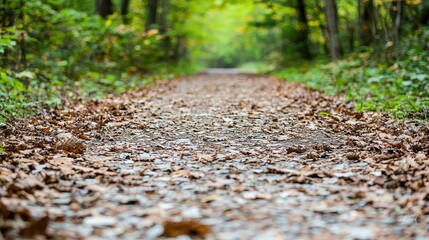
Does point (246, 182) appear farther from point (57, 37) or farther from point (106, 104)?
point (57, 37)

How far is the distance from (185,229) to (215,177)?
3.93 ft

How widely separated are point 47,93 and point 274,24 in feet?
49.1

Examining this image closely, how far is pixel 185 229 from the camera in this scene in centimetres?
262

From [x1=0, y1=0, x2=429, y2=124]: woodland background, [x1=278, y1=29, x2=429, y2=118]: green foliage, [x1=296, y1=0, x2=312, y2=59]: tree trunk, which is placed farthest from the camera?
[x1=296, y1=0, x2=312, y2=59]: tree trunk

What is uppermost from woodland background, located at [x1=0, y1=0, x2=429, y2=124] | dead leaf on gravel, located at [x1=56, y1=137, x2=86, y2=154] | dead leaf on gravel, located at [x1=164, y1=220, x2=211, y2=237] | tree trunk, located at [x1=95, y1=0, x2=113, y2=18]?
tree trunk, located at [x1=95, y1=0, x2=113, y2=18]

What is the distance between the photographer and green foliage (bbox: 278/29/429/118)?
23.0 feet

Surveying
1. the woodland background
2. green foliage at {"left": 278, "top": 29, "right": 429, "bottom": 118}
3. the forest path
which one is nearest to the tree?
the woodland background

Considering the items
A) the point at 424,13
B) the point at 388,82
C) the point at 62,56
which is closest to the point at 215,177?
the point at 388,82

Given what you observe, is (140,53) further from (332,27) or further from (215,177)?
(215,177)

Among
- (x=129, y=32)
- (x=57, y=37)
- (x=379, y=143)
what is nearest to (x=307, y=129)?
(x=379, y=143)

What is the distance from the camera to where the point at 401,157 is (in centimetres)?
427

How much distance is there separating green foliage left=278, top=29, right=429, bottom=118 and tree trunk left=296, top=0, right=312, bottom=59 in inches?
303

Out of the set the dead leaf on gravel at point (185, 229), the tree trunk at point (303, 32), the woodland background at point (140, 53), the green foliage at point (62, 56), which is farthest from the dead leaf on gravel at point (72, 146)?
the tree trunk at point (303, 32)

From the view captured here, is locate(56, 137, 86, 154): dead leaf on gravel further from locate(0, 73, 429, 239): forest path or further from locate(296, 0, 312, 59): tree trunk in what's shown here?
locate(296, 0, 312, 59): tree trunk
